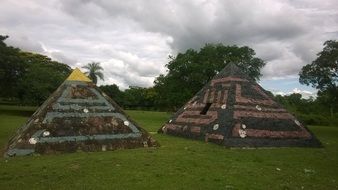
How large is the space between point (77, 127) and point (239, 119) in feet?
23.8

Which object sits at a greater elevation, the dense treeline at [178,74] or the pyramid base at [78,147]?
the dense treeline at [178,74]

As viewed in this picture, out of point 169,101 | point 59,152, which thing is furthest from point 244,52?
point 59,152

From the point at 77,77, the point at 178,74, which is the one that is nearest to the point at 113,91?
the point at 178,74

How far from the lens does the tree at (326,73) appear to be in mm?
27141

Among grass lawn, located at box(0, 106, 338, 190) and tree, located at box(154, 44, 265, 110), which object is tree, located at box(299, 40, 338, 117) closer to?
tree, located at box(154, 44, 265, 110)

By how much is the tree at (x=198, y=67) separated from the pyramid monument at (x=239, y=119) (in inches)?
573

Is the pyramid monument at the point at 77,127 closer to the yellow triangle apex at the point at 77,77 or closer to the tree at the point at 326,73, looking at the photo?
the yellow triangle apex at the point at 77,77

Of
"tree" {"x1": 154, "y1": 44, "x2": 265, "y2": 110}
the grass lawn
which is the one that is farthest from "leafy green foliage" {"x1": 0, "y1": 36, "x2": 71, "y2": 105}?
the grass lawn

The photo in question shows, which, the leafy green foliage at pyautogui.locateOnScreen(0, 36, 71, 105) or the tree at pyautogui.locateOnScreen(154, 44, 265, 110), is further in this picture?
the leafy green foliage at pyautogui.locateOnScreen(0, 36, 71, 105)

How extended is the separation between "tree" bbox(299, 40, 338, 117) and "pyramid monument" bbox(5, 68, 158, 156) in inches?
713

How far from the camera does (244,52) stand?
119 feet

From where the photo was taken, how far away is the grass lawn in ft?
27.8

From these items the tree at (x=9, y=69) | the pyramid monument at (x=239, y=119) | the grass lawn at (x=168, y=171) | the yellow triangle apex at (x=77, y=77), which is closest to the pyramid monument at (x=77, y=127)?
the yellow triangle apex at (x=77, y=77)

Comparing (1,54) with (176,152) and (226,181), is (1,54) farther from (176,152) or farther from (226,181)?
(226,181)
